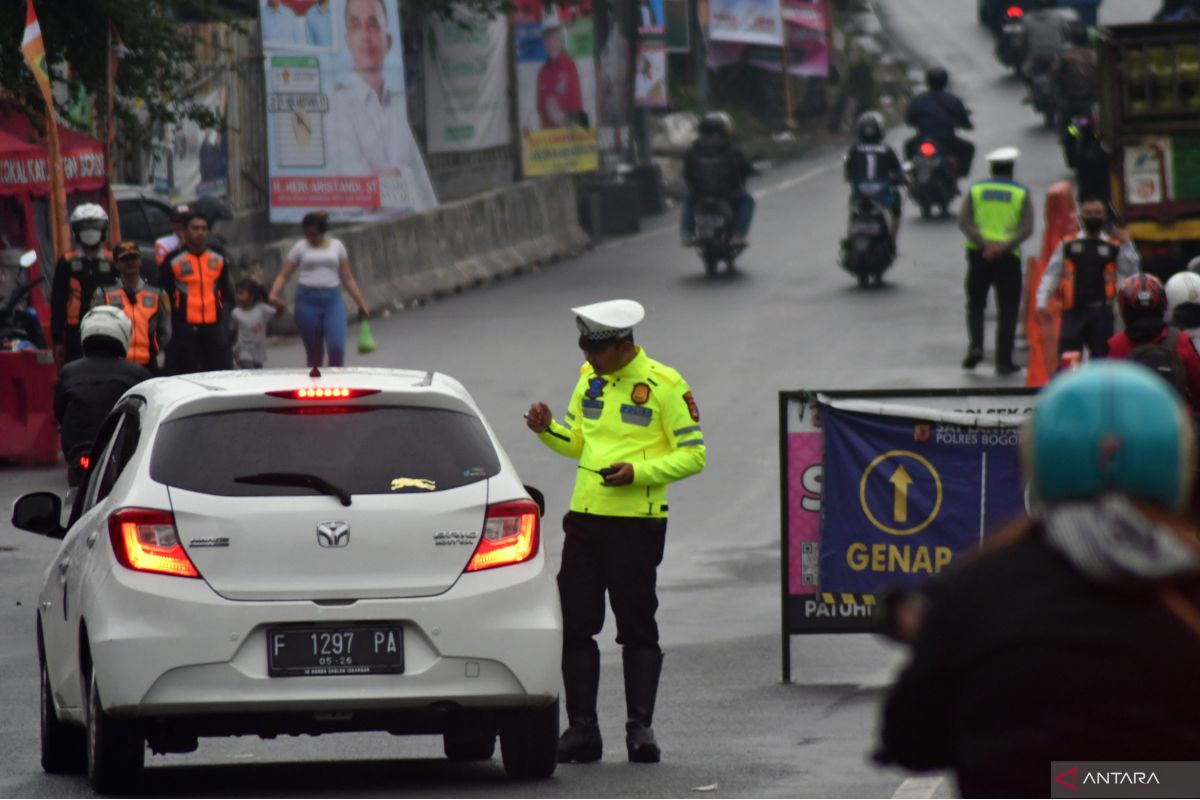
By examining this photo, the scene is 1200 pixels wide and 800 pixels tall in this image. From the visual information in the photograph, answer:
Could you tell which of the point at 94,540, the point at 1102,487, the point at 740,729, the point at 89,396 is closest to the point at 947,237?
the point at 89,396

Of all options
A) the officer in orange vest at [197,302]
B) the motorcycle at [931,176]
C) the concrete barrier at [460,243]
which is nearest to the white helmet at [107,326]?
the officer in orange vest at [197,302]

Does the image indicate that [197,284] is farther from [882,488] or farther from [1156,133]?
[1156,133]

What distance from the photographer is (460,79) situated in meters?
32.9

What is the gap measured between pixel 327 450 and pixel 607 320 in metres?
1.32

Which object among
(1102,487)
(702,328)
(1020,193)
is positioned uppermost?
(1102,487)

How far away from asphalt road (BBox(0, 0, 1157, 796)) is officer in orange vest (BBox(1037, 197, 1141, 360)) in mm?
2337

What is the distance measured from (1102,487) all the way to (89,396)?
9816 millimetres

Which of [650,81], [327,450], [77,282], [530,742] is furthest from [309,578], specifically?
[650,81]

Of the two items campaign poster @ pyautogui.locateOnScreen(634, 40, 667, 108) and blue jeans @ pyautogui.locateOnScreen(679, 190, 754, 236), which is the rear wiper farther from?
campaign poster @ pyautogui.locateOnScreen(634, 40, 667, 108)

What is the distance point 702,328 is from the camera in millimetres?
24578

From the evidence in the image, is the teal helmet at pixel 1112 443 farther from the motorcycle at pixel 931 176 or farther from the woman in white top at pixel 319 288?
the motorcycle at pixel 931 176

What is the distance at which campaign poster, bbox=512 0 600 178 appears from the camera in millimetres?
33688

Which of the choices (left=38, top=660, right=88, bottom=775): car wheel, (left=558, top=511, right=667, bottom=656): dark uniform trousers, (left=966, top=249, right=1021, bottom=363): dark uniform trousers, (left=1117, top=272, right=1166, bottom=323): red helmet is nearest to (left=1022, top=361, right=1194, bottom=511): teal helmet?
(left=558, top=511, right=667, bottom=656): dark uniform trousers

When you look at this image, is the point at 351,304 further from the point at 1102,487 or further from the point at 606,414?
the point at 1102,487
